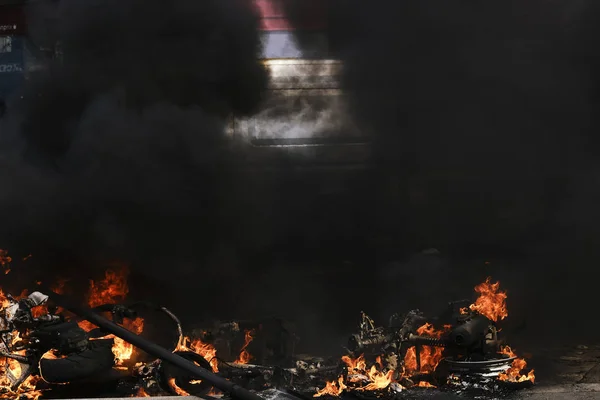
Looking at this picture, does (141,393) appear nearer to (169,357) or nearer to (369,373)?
(169,357)

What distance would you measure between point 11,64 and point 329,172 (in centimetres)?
537

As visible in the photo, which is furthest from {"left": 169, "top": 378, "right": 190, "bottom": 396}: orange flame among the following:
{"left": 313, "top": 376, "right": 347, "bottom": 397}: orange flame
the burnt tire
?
{"left": 313, "top": 376, "right": 347, "bottom": 397}: orange flame

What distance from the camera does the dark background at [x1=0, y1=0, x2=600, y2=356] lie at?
23.0 feet

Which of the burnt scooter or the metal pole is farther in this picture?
the burnt scooter

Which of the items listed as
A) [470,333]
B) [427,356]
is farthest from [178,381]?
[470,333]

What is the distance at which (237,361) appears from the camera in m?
6.07

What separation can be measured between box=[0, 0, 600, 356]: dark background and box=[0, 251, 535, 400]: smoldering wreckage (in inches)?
56.1

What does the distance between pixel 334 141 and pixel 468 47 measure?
7.83 feet

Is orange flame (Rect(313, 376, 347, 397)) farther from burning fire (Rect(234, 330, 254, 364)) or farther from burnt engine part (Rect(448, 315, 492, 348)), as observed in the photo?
burning fire (Rect(234, 330, 254, 364))

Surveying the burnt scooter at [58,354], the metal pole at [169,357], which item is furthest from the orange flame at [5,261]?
the metal pole at [169,357]

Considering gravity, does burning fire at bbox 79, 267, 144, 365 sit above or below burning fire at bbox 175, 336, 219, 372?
above

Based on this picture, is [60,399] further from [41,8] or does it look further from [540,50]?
[540,50]

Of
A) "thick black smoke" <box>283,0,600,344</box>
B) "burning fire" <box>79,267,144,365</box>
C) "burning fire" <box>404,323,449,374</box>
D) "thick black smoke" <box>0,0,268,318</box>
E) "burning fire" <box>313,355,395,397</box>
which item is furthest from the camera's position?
"thick black smoke" <box>283,0,600,344</box>

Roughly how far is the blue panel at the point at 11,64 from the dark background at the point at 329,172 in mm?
873
